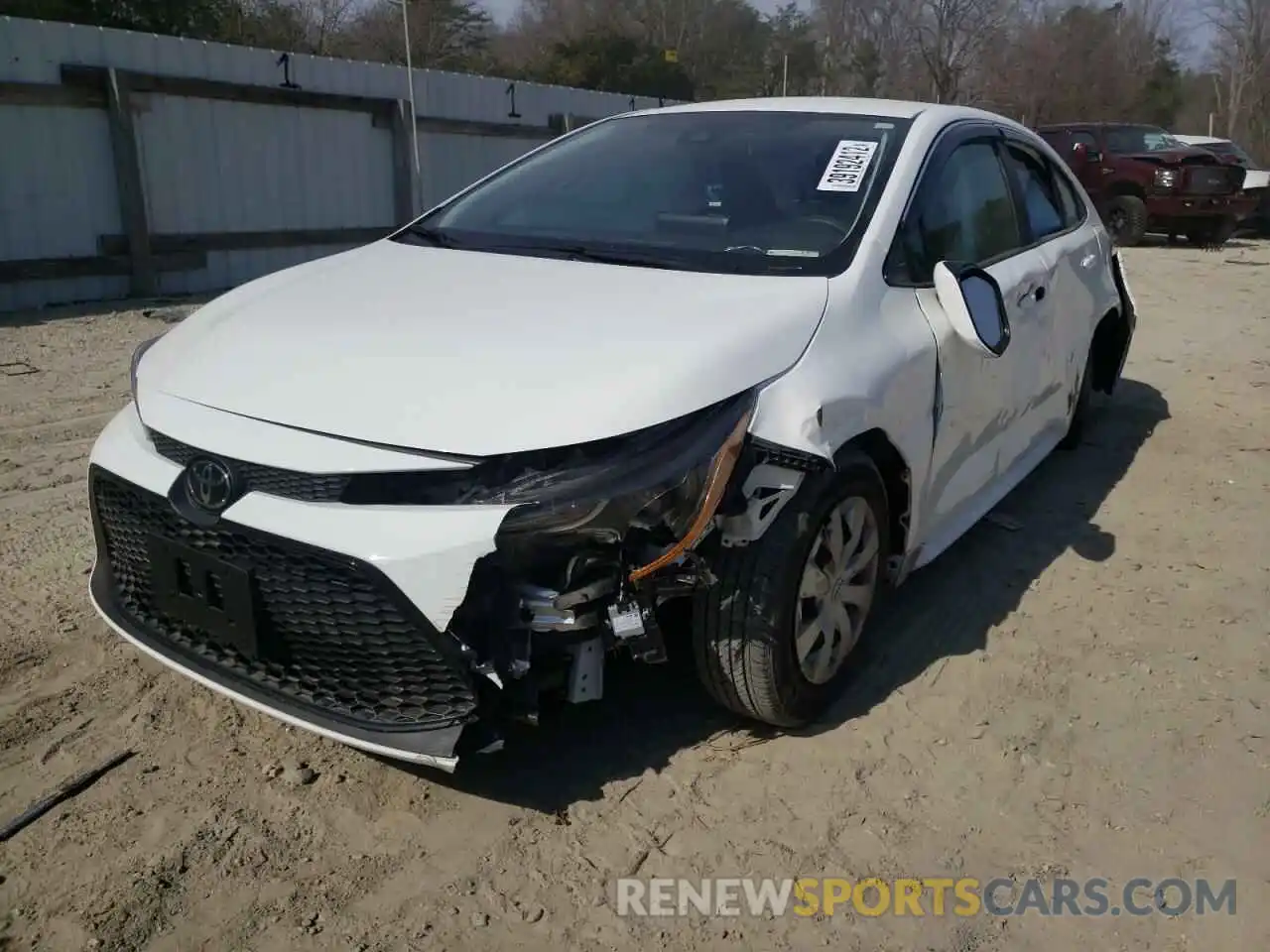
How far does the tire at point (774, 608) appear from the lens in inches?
101

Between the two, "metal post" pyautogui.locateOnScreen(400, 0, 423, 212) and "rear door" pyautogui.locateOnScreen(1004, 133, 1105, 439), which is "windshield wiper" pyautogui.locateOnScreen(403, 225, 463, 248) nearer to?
"rear door" pyautogui.locateOnScreen(1004, 133, 1105, 439)

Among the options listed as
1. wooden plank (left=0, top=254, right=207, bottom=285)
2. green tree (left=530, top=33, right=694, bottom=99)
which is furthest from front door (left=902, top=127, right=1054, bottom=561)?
green tree (left=530, top=33, right=694, bottom=99)

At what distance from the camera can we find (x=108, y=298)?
9297mm

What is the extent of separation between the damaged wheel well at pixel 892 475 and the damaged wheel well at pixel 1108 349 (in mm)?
2474

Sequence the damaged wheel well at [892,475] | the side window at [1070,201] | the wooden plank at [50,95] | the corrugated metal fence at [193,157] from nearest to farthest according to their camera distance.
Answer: the damaged wheel well at [892,475], the side window at [1070,201], the wooden plank at [50,95], the corrugated metal fence at [193,157]

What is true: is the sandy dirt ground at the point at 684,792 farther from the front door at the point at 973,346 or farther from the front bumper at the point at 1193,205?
the front bumper at the point at 1193,205

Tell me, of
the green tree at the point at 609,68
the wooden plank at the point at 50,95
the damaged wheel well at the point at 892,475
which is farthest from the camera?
the green tree at the point at 609,68

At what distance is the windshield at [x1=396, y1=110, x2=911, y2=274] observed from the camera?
10.1 feet

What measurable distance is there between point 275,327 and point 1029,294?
8.56 ft

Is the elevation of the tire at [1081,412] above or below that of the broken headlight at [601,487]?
below

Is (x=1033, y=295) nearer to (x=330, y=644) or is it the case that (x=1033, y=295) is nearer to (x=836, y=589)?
(x=836, y=589)

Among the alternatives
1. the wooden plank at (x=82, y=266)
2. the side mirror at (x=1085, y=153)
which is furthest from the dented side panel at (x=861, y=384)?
the side mirror at (x=1085, y=153)

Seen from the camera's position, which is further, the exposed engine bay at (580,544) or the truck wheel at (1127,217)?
the truck wheel at (1127,217)

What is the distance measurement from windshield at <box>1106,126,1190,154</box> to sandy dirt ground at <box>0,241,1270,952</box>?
13671 mm
